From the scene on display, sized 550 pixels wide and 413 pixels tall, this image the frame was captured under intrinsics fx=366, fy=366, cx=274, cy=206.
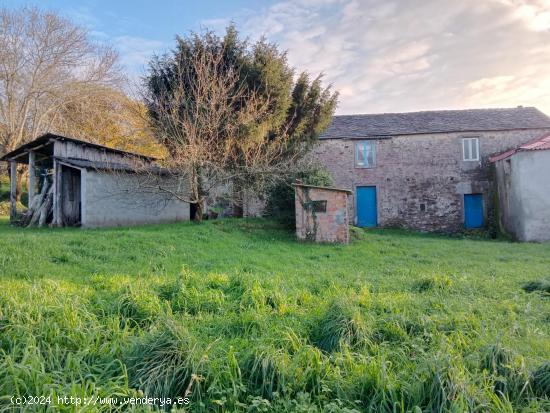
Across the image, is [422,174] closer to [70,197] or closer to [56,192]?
→ [70,197]

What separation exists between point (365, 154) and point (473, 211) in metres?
6.44

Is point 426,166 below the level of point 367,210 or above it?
above

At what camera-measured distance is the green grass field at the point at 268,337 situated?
2789 millimetres

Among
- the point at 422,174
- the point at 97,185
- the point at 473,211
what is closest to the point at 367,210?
the point at 422,174

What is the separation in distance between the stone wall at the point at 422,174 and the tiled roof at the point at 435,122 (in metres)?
0.37

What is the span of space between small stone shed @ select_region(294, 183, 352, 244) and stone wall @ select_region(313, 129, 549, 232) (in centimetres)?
730

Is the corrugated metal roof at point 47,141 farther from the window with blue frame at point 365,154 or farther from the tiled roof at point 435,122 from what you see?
the window with blue frame at point 365,154

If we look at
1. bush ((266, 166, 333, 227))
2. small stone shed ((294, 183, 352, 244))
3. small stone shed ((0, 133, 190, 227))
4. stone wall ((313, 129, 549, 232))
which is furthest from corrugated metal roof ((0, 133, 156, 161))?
stone wall ((313, 129, 549, 232))

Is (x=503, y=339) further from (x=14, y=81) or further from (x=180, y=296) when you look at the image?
(x=14, y=81)

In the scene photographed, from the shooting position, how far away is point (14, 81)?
69.7 feet

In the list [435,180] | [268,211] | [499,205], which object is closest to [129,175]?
[268,211]

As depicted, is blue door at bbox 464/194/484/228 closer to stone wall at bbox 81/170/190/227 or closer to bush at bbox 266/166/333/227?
bush at bbox 266/166/333/227

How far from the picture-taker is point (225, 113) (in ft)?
45.4

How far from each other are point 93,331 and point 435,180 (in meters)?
19.2
